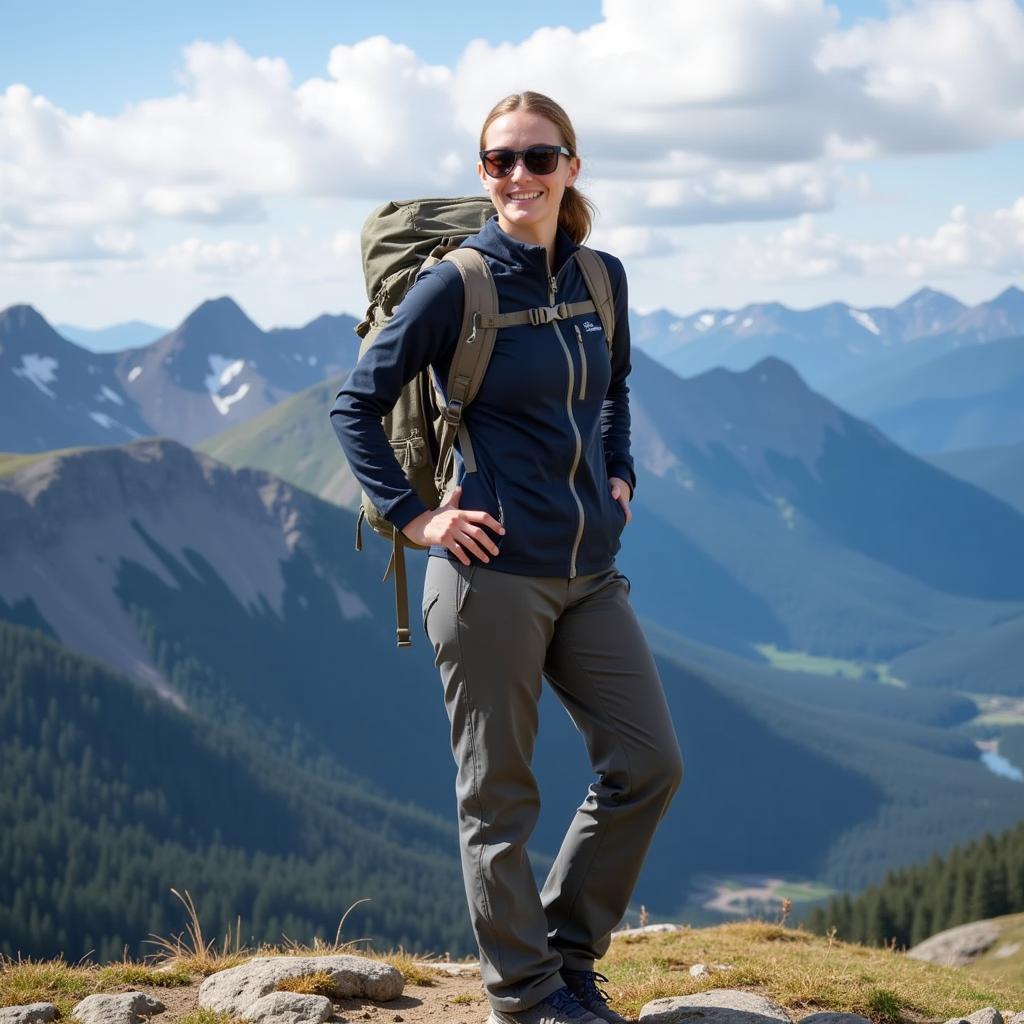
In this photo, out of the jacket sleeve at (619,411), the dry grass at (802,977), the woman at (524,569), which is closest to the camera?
the woman at (524,569)

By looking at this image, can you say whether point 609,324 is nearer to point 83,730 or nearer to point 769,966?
point 769,966

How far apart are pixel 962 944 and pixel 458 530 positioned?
169ft

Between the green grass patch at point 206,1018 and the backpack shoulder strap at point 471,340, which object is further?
the green grass patch at point 206,1018

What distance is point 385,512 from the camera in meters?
7.06

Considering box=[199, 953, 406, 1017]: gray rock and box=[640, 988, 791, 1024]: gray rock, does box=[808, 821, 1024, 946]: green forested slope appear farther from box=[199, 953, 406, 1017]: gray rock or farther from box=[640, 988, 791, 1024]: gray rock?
box=[640, 988, 791, 1024]: gray rock

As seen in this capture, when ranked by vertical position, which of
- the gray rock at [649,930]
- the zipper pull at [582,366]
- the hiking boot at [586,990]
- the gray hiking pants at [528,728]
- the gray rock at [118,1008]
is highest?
the zipper pull at [582,366]

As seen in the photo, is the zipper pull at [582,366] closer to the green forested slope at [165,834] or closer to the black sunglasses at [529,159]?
the black sunglasses at [529,159]

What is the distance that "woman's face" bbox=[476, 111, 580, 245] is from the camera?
23.5ft

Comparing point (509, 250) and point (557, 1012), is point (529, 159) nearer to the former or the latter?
point (509, 250)

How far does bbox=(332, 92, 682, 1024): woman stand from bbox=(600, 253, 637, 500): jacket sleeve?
24.5 inches

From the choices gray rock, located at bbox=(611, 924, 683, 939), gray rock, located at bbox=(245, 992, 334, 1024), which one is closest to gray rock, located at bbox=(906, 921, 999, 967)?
gray rock, located at bbox=(611, 924, 683, 939)

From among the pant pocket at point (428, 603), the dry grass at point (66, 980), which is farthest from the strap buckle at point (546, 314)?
the dry grass at point (66, 980)

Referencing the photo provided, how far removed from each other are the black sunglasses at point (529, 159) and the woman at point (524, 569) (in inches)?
0.5

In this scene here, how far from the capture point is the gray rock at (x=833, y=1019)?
819 cm
